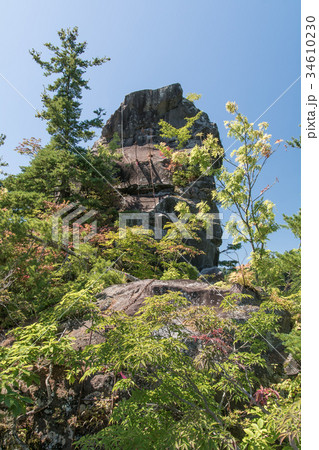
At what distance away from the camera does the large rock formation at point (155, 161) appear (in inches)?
507

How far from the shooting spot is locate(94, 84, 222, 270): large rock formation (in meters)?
12.9

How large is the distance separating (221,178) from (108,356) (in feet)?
21.4

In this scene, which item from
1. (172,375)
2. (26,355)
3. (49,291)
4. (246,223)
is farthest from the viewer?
(246,223)

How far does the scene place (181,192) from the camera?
13.8 m

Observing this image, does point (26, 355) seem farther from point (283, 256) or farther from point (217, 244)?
point (217, 244)

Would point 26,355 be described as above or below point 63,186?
below

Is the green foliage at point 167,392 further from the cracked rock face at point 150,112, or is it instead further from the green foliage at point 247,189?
the cracked rock face at point 150,112
